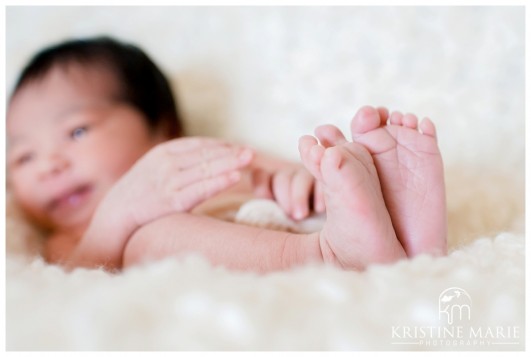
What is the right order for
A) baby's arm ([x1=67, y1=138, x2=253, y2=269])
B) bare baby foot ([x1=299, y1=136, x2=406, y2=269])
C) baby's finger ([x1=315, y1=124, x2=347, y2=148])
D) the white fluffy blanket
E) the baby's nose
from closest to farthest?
the white fluffy blanket, bare baby foot ([x1=299, y1=136, x2=406, y2=269]), baby's finger ([x1=315, y1=124, x2=347, y2=148]), baby's arm ([x1=67, y1=138, x2=253, y2=269]), the baby's nose

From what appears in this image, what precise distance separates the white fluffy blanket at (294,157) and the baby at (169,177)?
0.06 meters

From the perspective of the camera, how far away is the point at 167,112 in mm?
1177

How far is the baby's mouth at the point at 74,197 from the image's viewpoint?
975mm

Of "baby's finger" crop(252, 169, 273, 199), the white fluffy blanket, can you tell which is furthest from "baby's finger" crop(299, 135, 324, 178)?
"baby's finger" crop(252, 169, 273, 199)

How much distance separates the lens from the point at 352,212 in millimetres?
587

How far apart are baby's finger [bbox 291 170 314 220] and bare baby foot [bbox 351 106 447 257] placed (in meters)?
0.17

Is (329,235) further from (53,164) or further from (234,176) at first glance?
(53,164)

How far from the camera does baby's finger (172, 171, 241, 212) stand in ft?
2.69

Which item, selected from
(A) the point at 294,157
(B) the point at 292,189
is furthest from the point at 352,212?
(A) the point at 294,157

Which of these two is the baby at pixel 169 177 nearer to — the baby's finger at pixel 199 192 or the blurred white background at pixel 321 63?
the baby's finger at pixel 199 192

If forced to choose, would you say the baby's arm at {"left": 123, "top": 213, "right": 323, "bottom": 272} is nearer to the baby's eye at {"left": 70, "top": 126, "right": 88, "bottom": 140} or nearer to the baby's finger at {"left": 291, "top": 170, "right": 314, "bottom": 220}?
the baby's finger at {"left": 291, "top": 170, "right": 314, "bottom": 220}

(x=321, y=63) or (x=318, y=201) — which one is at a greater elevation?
(x=321, y=63)

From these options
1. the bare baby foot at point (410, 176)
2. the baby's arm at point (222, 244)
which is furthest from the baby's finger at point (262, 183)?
the bare baby foot at point (410, 176)

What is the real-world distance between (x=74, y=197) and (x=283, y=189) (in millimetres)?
382
